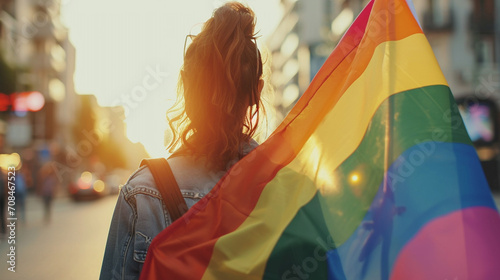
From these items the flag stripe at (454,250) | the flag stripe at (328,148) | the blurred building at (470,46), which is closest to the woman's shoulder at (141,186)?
the flag stripe at (328,148)

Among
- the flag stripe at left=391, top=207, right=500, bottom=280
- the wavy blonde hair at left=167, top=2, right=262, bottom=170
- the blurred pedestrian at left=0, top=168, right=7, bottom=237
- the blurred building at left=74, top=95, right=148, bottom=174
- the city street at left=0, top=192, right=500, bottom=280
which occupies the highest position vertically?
the wavy blonde hair at left=167, top=2, right=262, bottom=170

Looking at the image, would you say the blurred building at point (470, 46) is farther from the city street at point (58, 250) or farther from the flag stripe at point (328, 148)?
the flag stripe at point (328, 148)

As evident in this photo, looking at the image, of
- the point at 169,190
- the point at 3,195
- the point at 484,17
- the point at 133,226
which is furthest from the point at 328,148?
the point at 484,17

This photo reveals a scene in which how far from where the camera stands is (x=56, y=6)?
47.0 metres

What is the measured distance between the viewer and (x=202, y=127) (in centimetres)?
196

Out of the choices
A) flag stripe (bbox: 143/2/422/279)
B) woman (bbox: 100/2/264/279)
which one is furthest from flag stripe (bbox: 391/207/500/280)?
woman (bbox: 100/2/264/279)

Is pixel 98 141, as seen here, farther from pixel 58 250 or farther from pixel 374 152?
pixel 374 152

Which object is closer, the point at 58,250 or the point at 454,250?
the point at 454,250

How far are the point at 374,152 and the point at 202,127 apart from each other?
0.64 meters

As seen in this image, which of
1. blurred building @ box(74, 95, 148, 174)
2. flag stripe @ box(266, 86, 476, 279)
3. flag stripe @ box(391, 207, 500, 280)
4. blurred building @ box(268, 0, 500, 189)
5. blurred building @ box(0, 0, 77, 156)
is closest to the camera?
flag stripe @ box(391, 207, 500, 280)

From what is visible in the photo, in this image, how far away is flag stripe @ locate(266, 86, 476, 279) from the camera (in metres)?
1.85

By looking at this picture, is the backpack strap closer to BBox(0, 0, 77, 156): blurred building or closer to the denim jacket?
the denim jacket

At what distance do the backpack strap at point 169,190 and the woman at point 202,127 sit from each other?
26mm

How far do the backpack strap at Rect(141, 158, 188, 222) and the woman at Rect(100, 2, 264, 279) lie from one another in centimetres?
3
